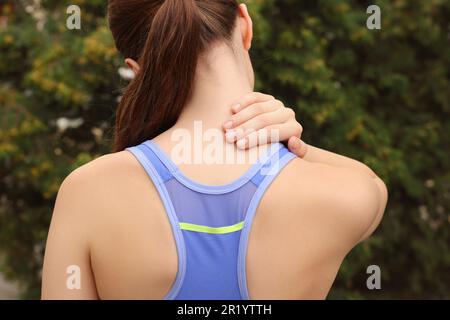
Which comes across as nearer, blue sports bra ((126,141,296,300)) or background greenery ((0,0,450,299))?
blue sports bra ((126,141,296,300))

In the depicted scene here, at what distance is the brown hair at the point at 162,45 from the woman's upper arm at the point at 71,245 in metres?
0.26

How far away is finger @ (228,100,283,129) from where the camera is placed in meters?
1.54

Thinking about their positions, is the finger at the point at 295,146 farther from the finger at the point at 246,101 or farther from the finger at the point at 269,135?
the finger at the point at 246,101

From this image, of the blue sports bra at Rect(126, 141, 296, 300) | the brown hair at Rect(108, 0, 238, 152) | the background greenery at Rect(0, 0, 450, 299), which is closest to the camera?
the blue sports bra at Rect(126, 141, 296, 300)

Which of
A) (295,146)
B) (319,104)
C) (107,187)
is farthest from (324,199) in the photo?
(319,104)

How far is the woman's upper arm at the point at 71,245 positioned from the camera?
1459mm

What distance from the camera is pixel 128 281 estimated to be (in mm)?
1438

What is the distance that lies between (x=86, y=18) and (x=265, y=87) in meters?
1.17

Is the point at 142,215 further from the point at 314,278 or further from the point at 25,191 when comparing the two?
the point at 25,191

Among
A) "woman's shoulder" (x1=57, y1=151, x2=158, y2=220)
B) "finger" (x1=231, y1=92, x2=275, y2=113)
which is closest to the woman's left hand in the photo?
"finger" (x1=231, y1=92, x2=275, y2=113)

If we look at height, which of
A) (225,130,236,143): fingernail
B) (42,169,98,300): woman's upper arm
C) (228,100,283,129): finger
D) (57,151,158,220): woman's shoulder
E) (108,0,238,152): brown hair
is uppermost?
(108,0,238,152): brown hair

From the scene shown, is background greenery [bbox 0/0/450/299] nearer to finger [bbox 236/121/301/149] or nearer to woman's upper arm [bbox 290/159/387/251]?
finger [bbox 236/121/301/149]

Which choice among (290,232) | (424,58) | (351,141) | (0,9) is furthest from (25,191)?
(290,232)

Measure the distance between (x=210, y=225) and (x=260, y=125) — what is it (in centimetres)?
28
